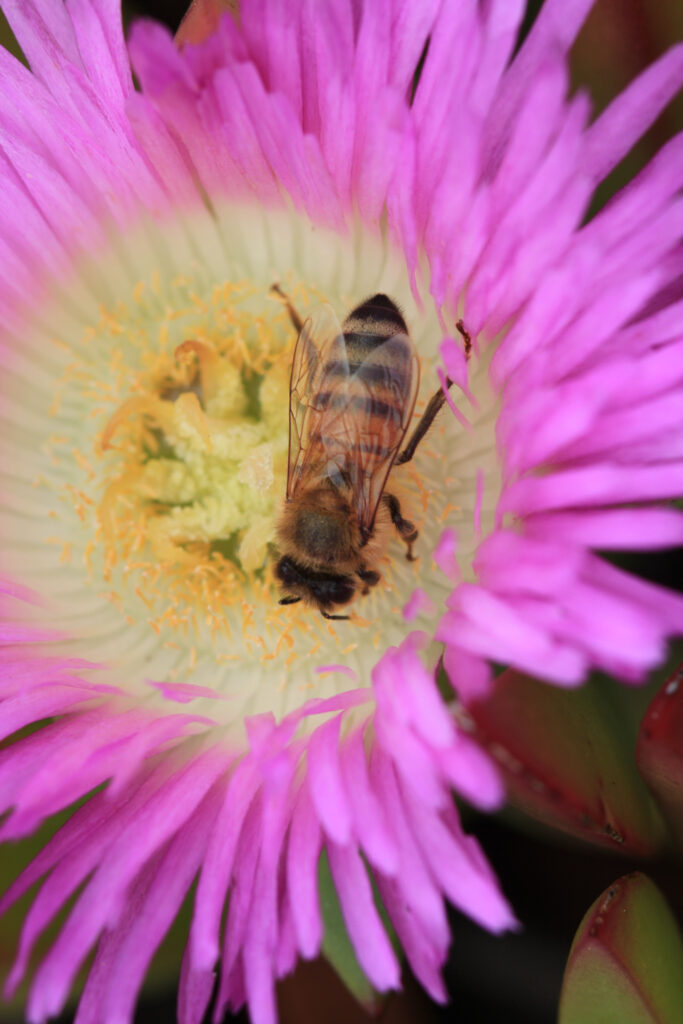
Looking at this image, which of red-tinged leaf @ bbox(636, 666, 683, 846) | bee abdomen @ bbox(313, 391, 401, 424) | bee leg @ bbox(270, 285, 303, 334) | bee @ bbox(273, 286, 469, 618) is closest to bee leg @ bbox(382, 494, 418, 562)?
bee @ bbox(273, 286, 469, 618)

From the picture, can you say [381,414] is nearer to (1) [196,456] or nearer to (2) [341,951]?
(1) [196,456]

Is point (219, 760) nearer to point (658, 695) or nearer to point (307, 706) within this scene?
point (307, 706)

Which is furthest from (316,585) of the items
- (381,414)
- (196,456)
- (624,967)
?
(624,967)

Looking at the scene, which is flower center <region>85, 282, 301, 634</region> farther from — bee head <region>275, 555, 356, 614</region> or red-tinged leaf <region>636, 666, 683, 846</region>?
red-tinged leaf <region>636, 666, 683, 846</region>

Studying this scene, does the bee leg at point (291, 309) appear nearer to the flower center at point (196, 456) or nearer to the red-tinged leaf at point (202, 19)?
the flower center at point (196, 456)

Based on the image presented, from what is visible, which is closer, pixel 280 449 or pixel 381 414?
pixel 381 414
